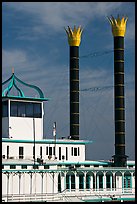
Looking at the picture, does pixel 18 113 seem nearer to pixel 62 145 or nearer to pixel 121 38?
pixel 62 145

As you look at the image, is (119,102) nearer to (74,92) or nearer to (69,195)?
(74,92)

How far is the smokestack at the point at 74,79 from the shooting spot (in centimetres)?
6531

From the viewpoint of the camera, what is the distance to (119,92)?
61.8 m

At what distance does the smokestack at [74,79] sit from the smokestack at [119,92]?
Result: 19.7ft

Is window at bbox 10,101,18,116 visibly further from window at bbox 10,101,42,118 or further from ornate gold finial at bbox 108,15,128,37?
ornate gold finial at bbox 108,15,128,37

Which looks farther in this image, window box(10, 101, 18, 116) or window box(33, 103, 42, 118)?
window box(33, 103, 42, 118)

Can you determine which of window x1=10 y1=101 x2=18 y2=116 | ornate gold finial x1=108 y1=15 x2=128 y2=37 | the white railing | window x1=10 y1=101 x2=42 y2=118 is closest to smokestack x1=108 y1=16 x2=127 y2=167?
ornate gold finial x1=108 y1=15 x2=128 y2=37

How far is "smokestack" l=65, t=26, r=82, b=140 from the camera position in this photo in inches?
2571

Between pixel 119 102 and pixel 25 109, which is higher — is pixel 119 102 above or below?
above

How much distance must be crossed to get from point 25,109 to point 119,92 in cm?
1347

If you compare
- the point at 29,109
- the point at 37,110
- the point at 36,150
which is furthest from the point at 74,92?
the point at 36,150

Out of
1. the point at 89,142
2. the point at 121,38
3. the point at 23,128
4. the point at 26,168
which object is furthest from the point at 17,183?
the point at 121,38

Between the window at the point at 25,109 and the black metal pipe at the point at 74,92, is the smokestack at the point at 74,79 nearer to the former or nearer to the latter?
the black metal pipe at the point at 74,92

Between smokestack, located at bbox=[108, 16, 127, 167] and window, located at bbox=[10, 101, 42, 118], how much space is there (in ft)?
36.0
